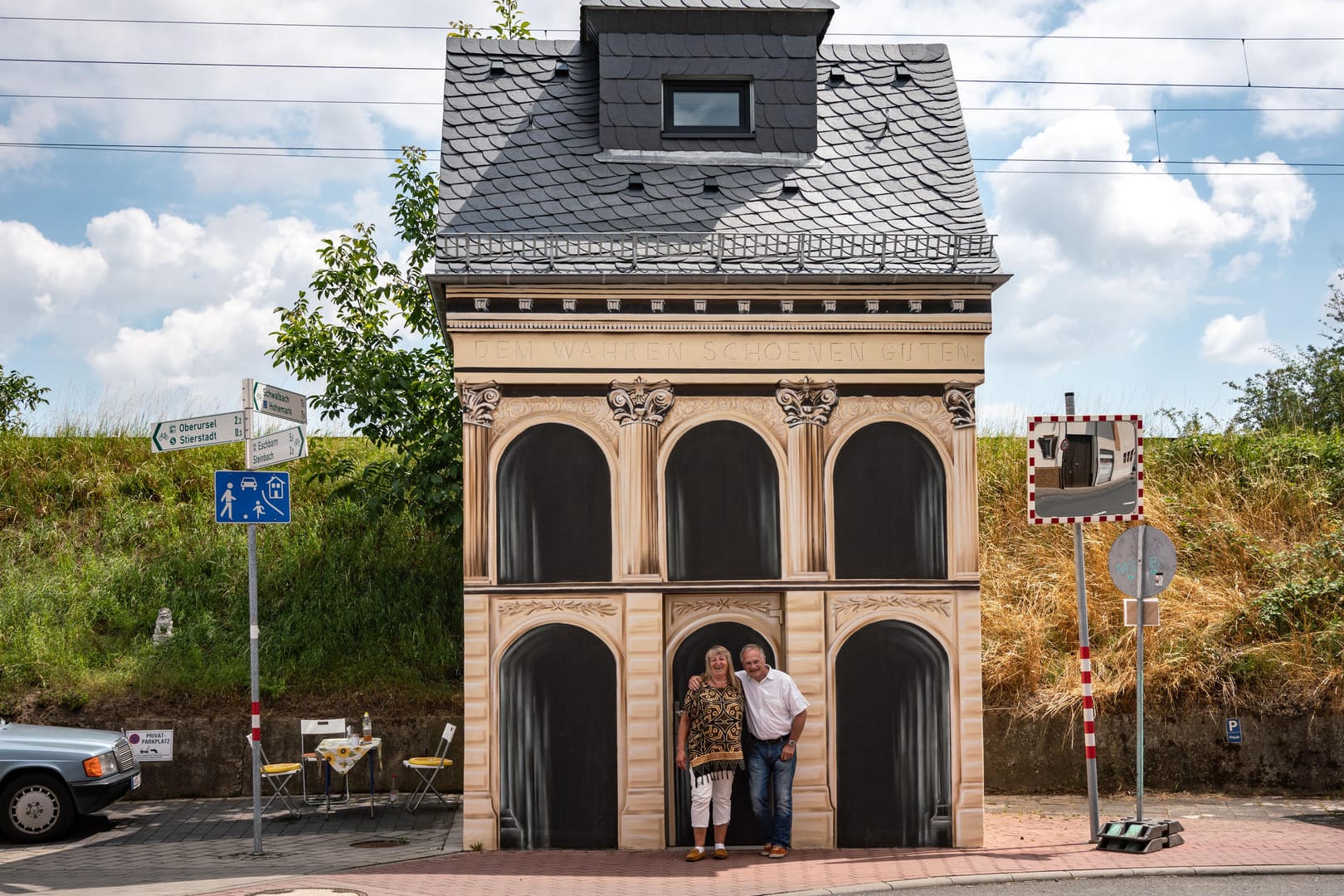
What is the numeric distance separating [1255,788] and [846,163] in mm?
7788

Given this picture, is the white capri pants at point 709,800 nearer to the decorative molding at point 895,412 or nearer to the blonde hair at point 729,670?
the blonde hair at point 729,670

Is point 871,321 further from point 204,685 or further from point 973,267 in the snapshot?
point 204,685

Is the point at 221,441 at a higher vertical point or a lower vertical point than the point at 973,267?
lower

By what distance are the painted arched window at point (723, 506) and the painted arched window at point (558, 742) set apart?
3.78 feet

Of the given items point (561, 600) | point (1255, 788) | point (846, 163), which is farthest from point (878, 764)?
point (846, 163)

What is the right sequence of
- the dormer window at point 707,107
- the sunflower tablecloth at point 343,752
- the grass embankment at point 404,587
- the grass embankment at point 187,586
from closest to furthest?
1. the sunflower tablecloth at point 343,752
2. the dormer window at point 707,107
3. the grass embankment at point 404,587
4. the grass embankment at point 187,586

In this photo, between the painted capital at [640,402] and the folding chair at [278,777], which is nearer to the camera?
the painted capital at [640,402]

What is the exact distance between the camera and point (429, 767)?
489 inches

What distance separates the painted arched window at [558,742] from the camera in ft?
34.8

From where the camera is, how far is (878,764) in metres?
10.7

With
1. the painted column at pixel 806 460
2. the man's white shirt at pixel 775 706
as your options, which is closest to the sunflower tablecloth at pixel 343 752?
the man's white shirt at pixel 775 706

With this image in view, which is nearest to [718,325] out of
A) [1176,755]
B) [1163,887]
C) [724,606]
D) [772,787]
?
[724,606]

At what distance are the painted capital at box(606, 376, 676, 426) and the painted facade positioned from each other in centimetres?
2

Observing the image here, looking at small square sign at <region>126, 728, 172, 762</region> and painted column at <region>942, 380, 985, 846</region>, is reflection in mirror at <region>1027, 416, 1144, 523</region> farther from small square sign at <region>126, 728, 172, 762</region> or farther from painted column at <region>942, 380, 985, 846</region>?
small square sign at <region>126, 728, 172, 762</region>
